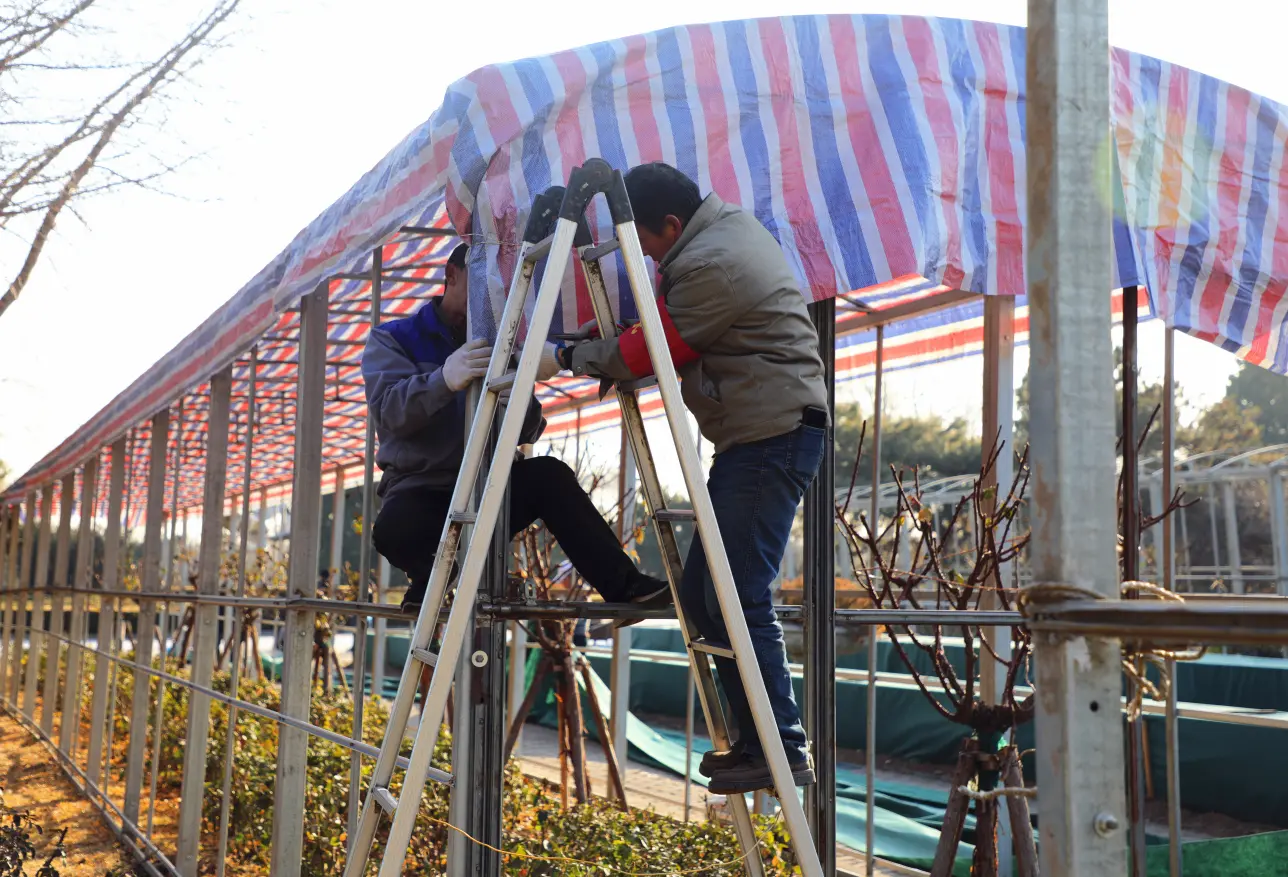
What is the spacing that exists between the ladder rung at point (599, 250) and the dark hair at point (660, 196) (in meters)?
0.11

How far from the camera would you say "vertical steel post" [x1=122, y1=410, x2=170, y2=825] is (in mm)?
7832

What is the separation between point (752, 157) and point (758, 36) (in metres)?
0.31

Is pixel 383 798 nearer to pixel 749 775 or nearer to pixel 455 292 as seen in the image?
pixel 749 775

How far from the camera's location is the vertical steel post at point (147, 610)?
7.83m

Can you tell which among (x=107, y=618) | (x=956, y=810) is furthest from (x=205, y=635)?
(x=956, y=810)

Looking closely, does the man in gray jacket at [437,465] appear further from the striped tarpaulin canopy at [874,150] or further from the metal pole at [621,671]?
the metal pole at [621,671]

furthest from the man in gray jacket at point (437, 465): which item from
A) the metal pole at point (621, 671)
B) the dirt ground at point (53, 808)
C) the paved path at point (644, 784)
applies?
the dirt ground at point (53, 808)

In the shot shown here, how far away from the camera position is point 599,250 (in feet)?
8.71

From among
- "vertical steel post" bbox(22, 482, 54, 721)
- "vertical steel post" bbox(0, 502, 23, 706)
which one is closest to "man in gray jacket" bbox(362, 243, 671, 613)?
"vertical steel post" bbox(22, 482, 54, 721)

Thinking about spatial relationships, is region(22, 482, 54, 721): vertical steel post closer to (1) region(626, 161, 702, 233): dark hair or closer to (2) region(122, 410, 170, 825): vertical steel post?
(2) region(122, 410, 170, 825): vertical steel post

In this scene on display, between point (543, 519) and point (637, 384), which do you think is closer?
point (637, 384)

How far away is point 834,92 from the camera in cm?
289

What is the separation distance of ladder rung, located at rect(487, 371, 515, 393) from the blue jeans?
498 mm

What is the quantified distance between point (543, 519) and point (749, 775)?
106 centimetres
